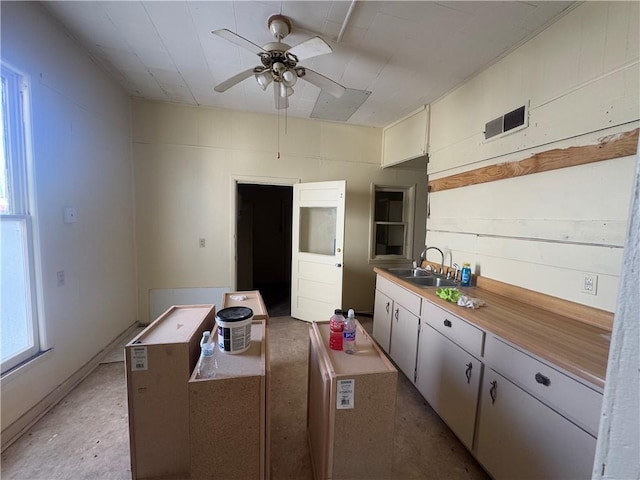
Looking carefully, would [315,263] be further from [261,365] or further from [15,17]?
[15,17]

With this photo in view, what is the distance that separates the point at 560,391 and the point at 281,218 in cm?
540

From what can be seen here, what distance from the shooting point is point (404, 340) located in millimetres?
2365

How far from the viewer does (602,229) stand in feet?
4.91

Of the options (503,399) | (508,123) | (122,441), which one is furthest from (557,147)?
(122,441)

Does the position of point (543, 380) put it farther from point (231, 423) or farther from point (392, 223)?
point (392, 223)

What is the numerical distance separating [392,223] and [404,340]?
6.89ft

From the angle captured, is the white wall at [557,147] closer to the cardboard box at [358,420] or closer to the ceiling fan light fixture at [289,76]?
the cardboard box at [358,420]

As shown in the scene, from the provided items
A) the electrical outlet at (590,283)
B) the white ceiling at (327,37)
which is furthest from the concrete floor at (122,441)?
the white ceiling at (327,37)

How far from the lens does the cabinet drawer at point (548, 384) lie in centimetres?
105

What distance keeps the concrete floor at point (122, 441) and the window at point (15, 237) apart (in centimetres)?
52

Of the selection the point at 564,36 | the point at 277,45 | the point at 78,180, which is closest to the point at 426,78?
the point at 564,36

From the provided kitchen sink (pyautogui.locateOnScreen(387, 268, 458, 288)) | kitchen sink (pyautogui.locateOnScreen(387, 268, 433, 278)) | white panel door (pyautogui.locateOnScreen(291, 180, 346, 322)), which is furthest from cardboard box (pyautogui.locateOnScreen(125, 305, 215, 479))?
white panel door (pyautogui.locateOnScreen(291, 180, 346, 322))

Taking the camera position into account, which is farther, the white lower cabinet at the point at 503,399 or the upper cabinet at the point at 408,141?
the upper cabinet at the point at 408,141

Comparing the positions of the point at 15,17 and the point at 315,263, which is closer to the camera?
the point at 15,17
